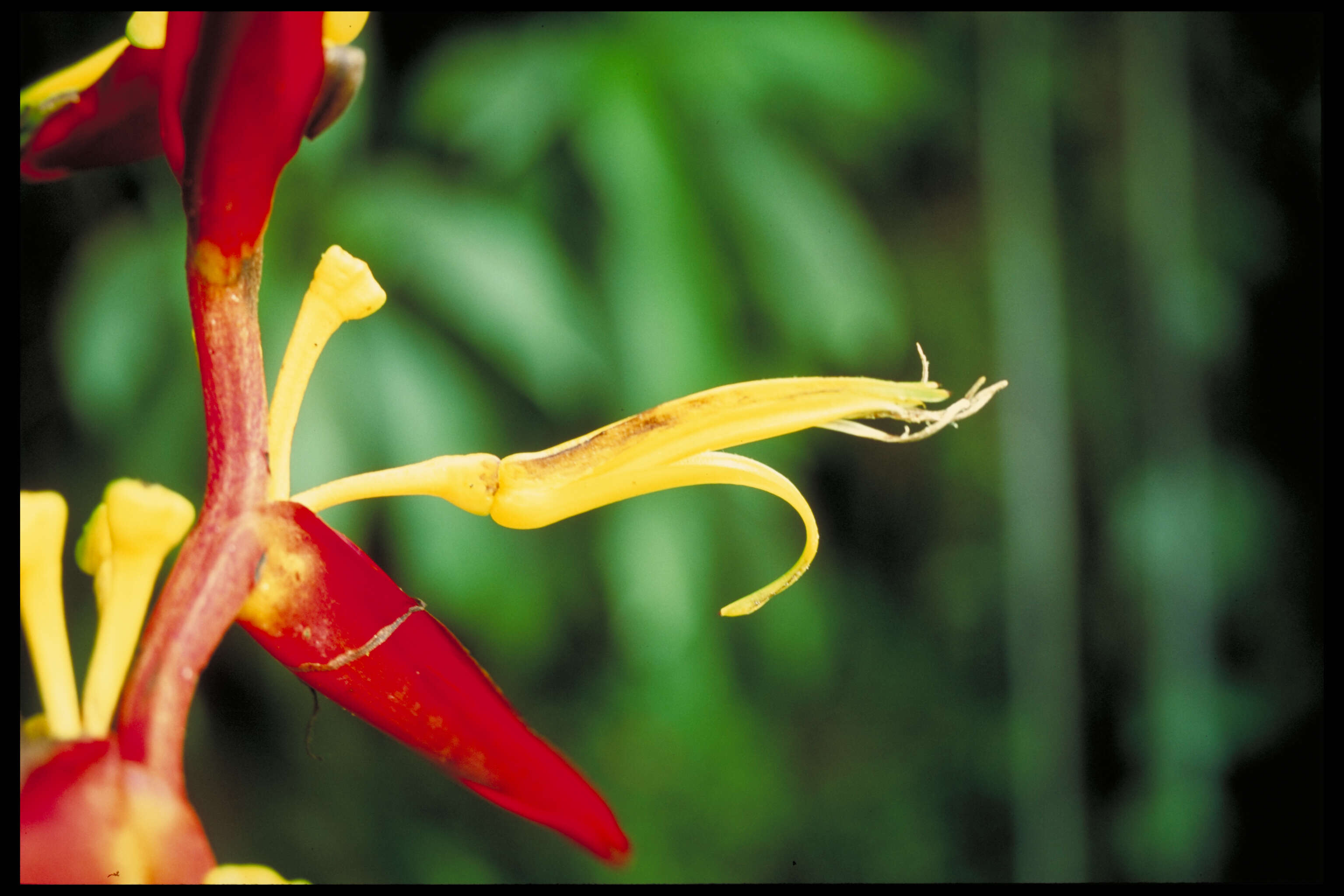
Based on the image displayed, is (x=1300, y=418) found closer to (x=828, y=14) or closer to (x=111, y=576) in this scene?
(x=828, y=14)

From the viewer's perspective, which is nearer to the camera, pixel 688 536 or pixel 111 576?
pixel 111 576

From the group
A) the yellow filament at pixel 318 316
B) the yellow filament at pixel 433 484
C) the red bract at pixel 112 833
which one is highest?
the yellow filament at pixel 318 316

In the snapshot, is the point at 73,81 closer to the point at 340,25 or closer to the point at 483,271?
the point at 340,25

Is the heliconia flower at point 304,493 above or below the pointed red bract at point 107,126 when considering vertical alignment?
below

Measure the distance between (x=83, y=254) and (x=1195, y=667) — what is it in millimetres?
1086

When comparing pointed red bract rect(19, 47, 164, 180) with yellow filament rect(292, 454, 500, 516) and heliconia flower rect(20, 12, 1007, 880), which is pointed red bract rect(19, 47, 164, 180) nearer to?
heliconia flower rect(20, 12, 1007, 880)

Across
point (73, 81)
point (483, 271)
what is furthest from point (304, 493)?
point (483, 271)

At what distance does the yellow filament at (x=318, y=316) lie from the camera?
10.4 inches

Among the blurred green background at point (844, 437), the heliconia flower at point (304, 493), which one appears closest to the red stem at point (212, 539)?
the heliconia flower at point (304, 493)

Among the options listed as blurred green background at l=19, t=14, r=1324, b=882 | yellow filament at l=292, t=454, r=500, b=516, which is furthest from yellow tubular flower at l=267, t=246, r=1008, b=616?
blurred green background at l=19, t=14, r=1324, b=882

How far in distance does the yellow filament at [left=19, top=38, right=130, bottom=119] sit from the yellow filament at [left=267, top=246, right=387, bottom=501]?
0.09 meters

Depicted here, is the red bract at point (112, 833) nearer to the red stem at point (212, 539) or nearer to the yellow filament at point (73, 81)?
the red stem at point (212, 539)

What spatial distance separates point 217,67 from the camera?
0.83 feet

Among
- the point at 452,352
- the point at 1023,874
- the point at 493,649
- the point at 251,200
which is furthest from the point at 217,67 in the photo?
the point at 1023,874
